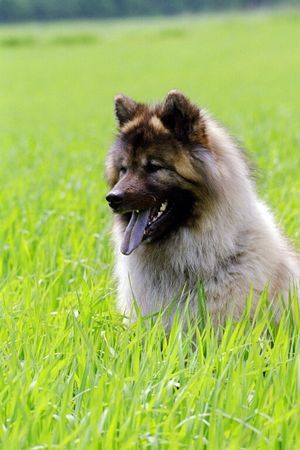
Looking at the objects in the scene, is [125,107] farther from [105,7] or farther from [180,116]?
[105,7]

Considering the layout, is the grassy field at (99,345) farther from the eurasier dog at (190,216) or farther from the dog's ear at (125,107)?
the dog's ear at (125,107)

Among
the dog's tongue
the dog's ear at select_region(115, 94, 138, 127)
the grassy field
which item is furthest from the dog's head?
the grassy field

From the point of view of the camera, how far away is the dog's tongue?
14.5 ft

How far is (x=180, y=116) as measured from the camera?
4414mm

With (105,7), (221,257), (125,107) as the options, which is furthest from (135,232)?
(105,7)

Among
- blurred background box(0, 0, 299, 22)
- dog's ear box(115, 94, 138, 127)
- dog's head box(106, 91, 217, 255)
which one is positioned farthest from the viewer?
blurred background box(0, 0, 299, 22)

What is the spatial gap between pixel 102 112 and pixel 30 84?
462 inches

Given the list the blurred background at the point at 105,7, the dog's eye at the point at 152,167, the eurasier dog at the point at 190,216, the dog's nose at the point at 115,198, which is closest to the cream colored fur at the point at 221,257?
the eurasier dog at the point at 190,216

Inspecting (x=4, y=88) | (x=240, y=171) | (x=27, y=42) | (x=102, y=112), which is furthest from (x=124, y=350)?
(x=27, y=42)

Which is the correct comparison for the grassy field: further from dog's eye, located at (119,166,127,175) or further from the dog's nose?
dog's eye, located at (119,166,127,175)

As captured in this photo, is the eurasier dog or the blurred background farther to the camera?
the blurred background

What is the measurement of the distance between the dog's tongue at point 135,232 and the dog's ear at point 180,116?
445 mm

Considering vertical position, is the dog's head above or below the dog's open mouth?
above

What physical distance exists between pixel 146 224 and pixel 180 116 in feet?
1.93
